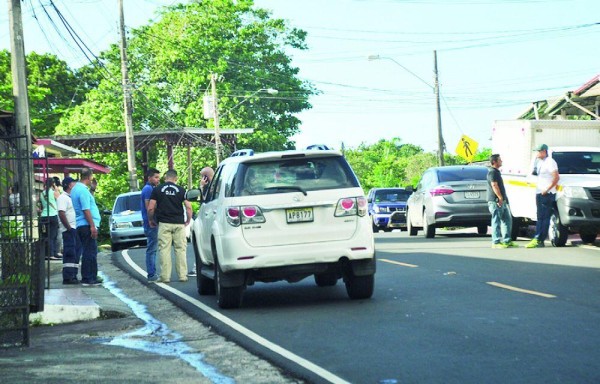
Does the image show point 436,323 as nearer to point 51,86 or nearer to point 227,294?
point 227,294

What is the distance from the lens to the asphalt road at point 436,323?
793 cm

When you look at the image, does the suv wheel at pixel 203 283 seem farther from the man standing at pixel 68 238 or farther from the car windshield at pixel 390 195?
the car windshield at pixel 390 195

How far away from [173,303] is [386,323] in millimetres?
4470

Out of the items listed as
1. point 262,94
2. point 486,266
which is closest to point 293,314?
point 486,266

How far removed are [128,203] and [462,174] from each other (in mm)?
11585

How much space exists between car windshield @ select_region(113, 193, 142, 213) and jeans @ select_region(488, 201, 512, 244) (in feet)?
46.9

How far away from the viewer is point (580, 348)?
8.51 m

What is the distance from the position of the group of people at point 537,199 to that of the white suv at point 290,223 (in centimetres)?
854

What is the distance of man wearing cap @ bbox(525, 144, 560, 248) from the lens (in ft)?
66.5

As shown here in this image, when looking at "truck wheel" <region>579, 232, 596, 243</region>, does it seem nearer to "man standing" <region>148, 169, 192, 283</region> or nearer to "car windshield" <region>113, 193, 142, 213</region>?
"man standing" <region>148, 169, 192, 283</region>

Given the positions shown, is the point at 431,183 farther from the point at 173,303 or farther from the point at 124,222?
the point at 173,303

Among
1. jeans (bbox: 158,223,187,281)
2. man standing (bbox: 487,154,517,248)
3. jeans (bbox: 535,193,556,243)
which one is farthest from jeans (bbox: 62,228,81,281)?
jeans (bbox: 535,193,556,243)

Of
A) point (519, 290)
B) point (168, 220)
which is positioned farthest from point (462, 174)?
point (519, 290)

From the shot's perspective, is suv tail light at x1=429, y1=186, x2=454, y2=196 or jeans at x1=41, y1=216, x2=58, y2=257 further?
suv tail light at x1=429, y1=186, x2=454, y2=196
